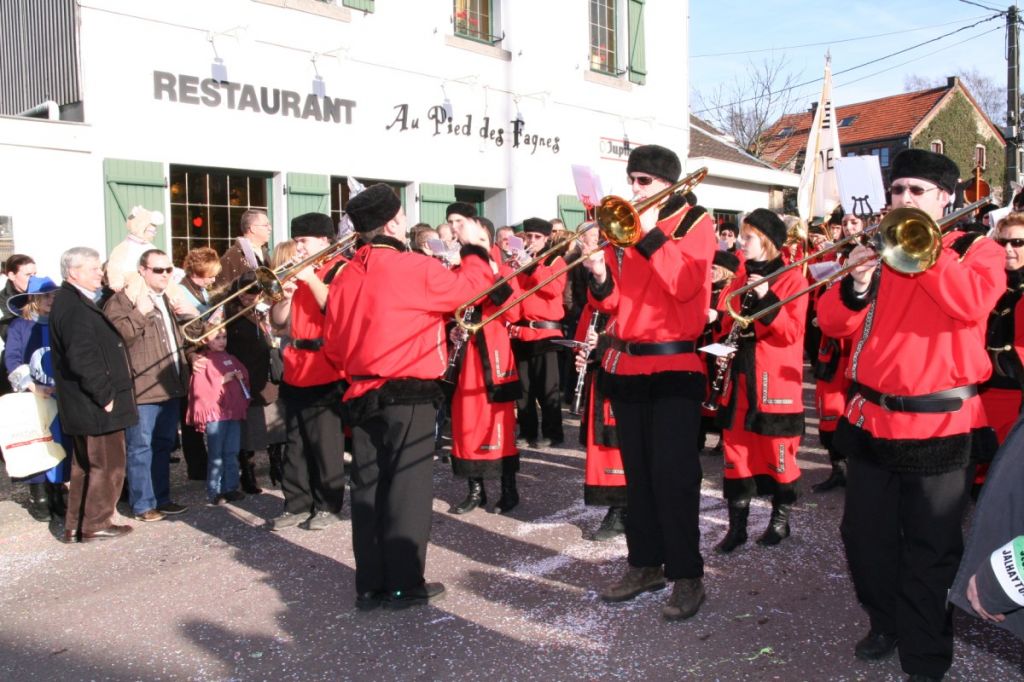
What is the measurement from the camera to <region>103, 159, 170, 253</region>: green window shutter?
29.9 ft

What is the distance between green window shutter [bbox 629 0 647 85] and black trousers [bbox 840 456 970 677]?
12.8 meters

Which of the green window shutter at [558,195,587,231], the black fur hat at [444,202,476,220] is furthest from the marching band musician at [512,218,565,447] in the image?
the green window shutter at [558,195,587,231]

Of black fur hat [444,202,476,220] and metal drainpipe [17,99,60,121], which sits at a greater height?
metal drainpipe [17,99,60,121]

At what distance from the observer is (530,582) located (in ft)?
14.6

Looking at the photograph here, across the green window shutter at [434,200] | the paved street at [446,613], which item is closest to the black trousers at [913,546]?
the paved street at [446,613]

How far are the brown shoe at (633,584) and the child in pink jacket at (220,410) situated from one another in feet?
9.96

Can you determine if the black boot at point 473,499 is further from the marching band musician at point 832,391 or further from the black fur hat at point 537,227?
the black fur hat at point 537,227

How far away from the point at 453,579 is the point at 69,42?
24.5 feet

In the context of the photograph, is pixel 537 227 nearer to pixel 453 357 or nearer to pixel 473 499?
pixel 453 357

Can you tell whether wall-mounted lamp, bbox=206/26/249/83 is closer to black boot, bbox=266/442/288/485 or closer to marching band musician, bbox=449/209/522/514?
black boot, bbox=266/442/288/485

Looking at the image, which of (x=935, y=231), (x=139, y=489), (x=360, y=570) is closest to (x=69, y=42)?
(x=139, y=489)

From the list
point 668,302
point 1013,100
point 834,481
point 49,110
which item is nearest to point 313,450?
point 668,302

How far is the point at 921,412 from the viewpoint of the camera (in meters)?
3.19

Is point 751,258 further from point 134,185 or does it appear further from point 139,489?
point 134,185
